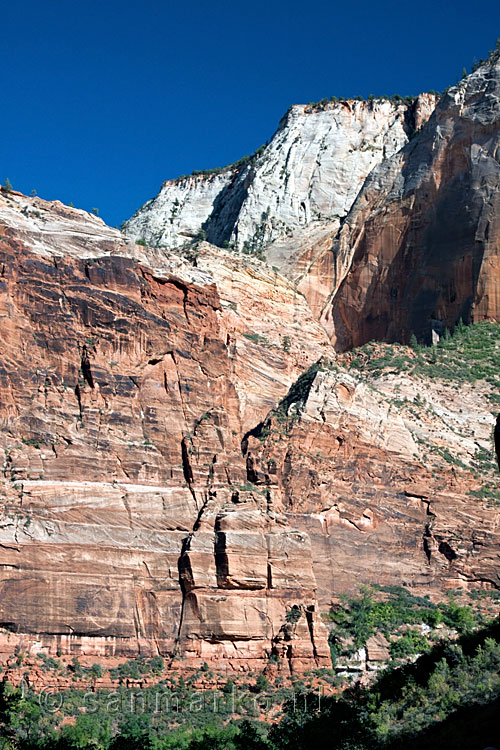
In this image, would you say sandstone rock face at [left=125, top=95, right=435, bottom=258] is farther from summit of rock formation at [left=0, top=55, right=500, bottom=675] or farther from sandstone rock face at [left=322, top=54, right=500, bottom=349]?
summit of rock formation at [left=0, top=55, right=500, bottom=675]

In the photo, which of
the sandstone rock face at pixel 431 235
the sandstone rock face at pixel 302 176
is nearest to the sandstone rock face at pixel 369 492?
the sandstone rock face at pixel 431 235

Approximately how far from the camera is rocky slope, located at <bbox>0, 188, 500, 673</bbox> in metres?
59.1

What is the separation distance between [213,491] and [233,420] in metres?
7.34

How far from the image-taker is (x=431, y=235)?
97.1m

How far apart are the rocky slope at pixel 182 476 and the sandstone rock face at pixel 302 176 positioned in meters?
31.6

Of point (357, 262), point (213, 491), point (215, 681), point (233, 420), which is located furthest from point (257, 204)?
point (215, 681)

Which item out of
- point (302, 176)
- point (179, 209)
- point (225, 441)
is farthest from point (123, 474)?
point (179, 209)

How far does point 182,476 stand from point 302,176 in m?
54.8

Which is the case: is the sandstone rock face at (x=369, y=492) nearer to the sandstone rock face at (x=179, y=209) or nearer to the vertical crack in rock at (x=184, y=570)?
the vertical crack in rock at (x=184, y=570)

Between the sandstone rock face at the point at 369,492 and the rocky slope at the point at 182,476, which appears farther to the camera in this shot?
the sandstone rock face at the point at 369,492

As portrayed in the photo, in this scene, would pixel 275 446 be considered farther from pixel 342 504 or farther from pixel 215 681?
pixel 215 681

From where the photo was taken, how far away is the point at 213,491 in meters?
64.9

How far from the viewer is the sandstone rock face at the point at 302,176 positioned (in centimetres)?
10938

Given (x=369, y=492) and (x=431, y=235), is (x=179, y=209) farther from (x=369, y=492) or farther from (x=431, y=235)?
(x=369, y=492)
